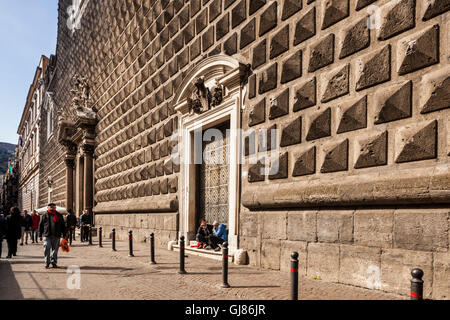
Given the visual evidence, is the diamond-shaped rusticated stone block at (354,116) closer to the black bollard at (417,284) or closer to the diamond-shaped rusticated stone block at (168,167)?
the black bollard at (417,284)

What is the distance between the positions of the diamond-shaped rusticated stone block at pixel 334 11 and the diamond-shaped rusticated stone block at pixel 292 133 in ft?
5.33

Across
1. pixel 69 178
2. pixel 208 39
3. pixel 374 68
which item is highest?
pixel 208 39

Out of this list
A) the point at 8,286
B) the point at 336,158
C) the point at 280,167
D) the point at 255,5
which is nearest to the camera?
the point at 336,158

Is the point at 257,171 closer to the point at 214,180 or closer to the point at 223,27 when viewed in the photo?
the point at 214,180

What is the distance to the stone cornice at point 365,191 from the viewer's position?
4.38m

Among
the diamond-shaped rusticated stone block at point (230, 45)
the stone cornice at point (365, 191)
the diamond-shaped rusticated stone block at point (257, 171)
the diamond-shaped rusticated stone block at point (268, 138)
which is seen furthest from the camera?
the diamond-shaped rusticated stone block at point (230, 45)

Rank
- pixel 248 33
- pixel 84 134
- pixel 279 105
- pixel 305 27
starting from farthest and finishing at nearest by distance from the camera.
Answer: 1. pixel 84 134
2. pixel 248 33
3. pixel 279 105
4. pixel 305 27

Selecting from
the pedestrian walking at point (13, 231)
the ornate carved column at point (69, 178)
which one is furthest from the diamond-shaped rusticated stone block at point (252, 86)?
the ornate carved column at point (69, 178)

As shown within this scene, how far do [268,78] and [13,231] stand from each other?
8135 millimetres

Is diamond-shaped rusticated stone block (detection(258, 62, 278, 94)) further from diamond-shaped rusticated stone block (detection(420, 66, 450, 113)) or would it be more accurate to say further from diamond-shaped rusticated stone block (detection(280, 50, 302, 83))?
diamond-shaped rusticated stone block (detection(420, 66, 450, 113))

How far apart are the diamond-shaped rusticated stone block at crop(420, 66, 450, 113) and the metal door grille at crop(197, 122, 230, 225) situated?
5158mm

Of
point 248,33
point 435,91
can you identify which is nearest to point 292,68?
point 248,33

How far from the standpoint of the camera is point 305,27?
21.2 feet
